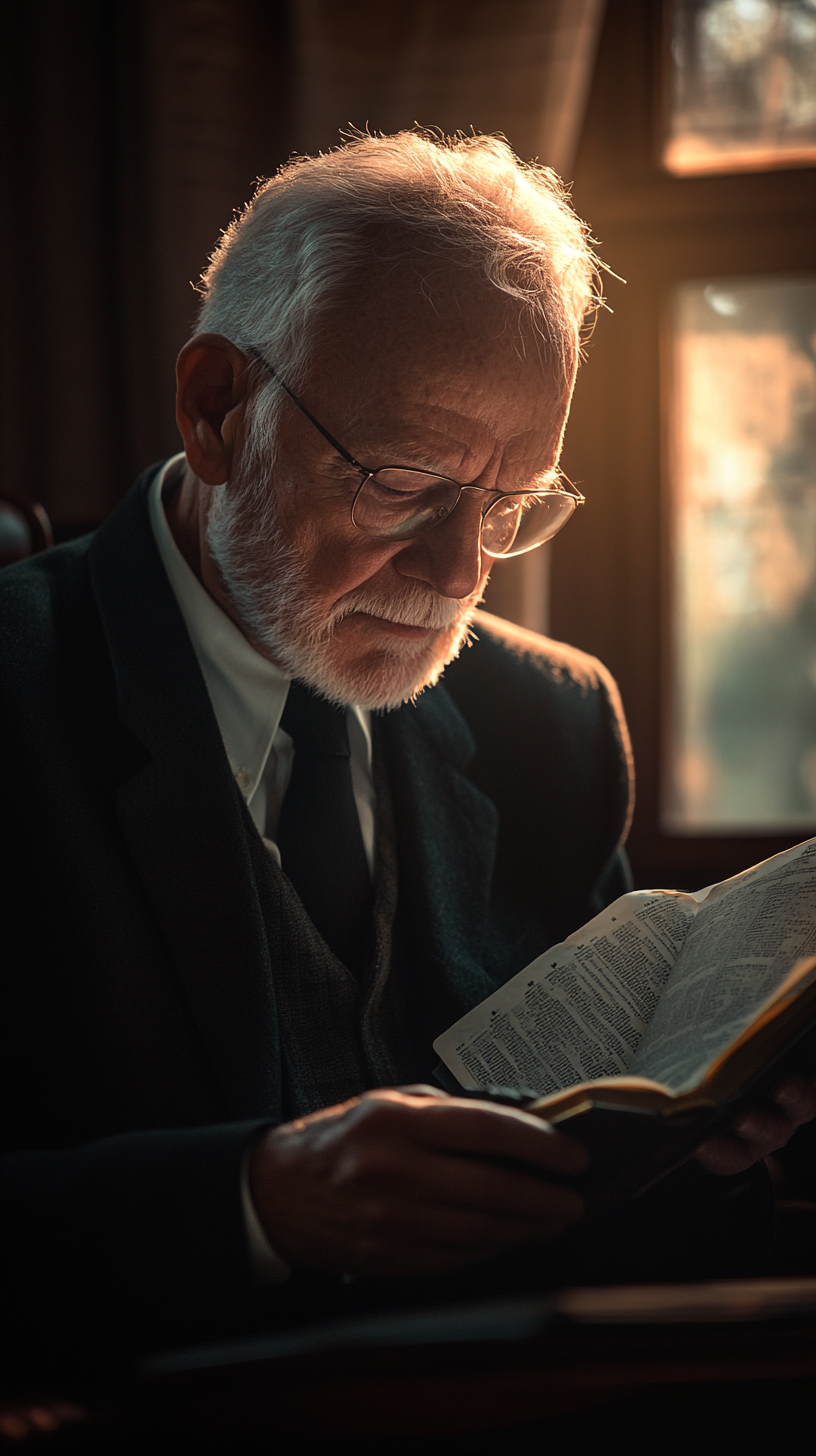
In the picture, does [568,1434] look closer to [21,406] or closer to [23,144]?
[21,406]

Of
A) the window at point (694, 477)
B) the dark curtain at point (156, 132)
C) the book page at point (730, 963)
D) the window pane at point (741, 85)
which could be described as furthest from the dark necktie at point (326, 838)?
the window pane at point (741, 85)

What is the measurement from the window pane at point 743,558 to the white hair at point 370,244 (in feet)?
3.42

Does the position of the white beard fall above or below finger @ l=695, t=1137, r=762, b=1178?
above

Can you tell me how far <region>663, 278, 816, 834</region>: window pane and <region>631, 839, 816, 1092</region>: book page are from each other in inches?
51.3

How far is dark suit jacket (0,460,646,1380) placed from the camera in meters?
0.67

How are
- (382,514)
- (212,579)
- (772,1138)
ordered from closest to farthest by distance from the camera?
(772,1138)
(382,514)
(212,579)

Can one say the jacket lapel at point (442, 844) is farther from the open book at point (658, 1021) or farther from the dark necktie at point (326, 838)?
the open book at point (658, 1021)

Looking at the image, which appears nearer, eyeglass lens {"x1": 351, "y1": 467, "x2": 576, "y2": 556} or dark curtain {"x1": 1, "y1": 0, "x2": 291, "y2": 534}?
eyeglass lens {"x1": 351, "y1": 467, "x2": 576, "y2": 556}

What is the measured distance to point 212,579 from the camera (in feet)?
3.77

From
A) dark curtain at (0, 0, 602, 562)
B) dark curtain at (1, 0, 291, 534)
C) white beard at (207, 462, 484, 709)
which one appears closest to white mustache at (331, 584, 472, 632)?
white beard at (207, 462, 484, 709)

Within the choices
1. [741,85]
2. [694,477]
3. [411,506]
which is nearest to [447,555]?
[411,506]

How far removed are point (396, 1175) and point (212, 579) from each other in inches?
28.0

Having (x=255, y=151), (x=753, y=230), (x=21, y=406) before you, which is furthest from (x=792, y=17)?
(x=21, y=406)

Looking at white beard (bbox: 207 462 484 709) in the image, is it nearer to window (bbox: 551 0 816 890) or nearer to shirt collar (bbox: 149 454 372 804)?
shirt collar (bbox: 149 454 372 804)
